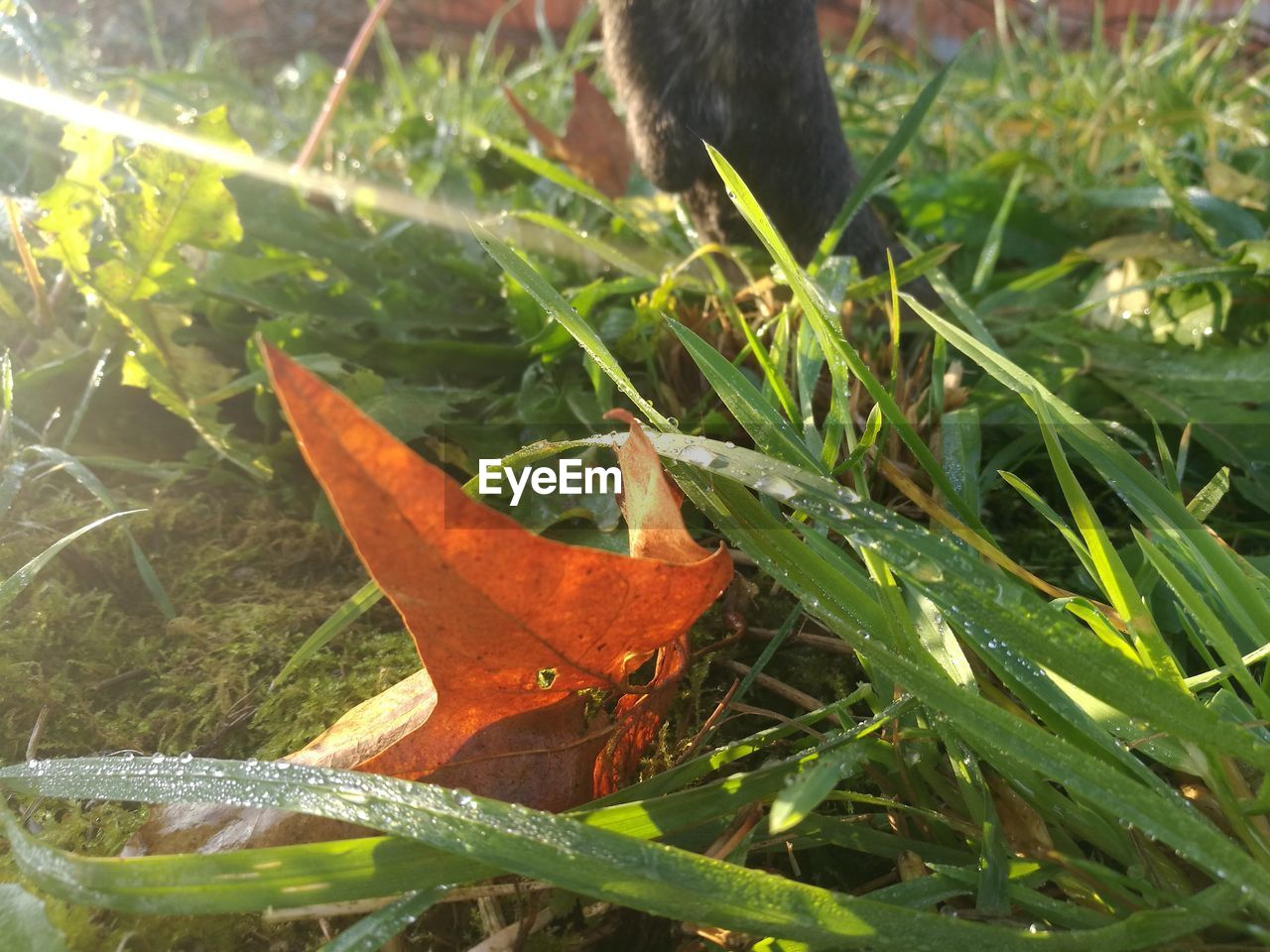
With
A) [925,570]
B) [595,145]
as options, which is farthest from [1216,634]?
[595,145]

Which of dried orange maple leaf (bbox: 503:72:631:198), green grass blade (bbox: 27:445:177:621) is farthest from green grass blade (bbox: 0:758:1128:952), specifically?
dried orange maple leaf (bbox: 503:72:631:198)

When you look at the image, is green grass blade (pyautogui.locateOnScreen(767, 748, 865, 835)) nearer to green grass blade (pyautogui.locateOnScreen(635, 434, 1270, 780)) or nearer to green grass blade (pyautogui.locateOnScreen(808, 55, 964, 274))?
green grass blade (pyautogui.locateOnScreen(635, 434, 1270, 780))

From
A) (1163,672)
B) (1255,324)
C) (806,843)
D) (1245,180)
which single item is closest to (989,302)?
(1255,324)

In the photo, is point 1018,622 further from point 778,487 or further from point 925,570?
point 778,487

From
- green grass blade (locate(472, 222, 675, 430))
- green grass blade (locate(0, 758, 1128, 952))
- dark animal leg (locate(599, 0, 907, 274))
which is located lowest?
green grass blade (locate(0, 758, 1128, 952))

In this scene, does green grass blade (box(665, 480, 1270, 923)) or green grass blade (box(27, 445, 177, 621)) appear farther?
green grass blade (box(27, 445, 177, 621))

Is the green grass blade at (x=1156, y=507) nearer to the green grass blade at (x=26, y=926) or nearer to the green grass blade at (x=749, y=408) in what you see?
the green grass blade at (x=749, y=408)
